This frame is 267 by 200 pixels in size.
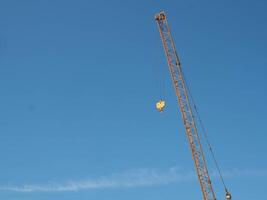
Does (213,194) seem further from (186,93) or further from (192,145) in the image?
(186,93)

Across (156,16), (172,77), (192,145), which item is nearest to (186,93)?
(172,77)

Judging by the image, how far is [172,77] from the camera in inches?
3140

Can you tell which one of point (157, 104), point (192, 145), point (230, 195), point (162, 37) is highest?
point (162, 37)

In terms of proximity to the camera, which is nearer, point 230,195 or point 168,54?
point 230,195

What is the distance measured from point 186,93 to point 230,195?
1895cm

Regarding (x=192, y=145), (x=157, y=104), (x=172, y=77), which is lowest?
(x=192, y=145)

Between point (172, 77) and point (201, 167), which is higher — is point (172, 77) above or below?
above

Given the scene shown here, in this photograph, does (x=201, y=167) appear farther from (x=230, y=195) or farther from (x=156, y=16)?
(x=156, y=16)

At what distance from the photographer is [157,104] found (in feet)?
254

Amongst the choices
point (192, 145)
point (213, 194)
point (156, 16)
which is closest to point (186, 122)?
point (192, 145)

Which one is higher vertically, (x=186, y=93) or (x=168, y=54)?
(x=168, y=54)

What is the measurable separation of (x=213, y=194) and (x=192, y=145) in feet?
28.8

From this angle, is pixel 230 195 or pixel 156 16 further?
pixel 156 16

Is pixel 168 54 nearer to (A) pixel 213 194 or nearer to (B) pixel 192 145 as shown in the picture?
(B) pixel 192 145
